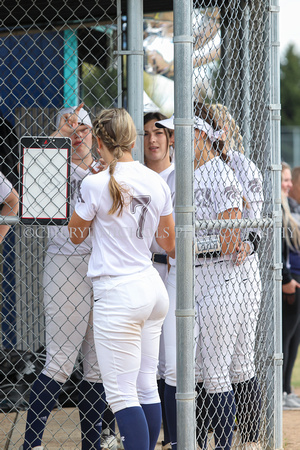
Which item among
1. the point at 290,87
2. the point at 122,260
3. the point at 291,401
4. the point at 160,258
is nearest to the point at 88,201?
the point at 122,260

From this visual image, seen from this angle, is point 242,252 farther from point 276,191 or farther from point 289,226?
point 289,226

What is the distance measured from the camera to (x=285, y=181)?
616 centimetres

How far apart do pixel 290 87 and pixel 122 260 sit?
1641 inches

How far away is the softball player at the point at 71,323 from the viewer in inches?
141

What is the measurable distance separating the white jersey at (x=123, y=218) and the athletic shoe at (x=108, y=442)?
145 centimetres

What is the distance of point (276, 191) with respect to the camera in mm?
3971

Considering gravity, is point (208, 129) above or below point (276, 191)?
above

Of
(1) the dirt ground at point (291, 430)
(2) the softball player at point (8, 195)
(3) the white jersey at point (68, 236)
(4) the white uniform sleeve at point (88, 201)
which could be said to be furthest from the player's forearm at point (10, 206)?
(1) the dirt ground at point (291, 430)

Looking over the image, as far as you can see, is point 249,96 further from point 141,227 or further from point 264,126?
point 141,227

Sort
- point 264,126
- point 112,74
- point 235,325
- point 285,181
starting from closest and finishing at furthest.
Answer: point 235,325, point 264,126, point 285,181, point 112,74

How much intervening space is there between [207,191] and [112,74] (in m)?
4.10

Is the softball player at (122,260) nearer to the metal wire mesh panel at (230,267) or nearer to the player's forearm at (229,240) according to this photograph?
the metal wire mesh panel at (230,267)

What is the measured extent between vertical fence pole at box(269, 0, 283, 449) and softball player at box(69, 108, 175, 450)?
119cm

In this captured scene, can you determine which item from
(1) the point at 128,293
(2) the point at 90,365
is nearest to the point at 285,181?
(2) the point at 90,365
